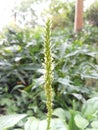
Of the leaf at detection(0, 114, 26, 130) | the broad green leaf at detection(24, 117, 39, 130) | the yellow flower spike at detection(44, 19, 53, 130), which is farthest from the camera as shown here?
the broad green leaf at detection(24, 117, 39, 130)

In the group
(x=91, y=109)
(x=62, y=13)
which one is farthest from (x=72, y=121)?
(x=62, y=13)

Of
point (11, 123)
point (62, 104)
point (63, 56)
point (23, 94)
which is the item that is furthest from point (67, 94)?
point (11, 123)

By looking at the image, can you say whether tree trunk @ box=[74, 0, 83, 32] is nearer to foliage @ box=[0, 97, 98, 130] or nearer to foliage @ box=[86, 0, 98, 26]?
foliage @ box=[86, 0, 98, 26]

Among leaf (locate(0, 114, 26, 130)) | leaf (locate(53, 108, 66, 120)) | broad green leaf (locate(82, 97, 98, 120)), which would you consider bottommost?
leaf (locate(53, 108, 66, 120))

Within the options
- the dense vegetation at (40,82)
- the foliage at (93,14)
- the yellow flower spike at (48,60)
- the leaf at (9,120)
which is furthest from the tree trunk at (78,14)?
the yellow flower spike at (48,60)

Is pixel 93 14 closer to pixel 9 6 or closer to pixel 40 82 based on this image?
pixel 9 6

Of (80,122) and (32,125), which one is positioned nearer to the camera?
(32,125)

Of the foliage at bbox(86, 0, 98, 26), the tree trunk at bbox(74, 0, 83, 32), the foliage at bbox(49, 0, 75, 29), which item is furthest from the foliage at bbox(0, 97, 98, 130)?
the foliage at bbox(49, 0, 75, 29)

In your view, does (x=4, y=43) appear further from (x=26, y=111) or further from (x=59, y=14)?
(x=59, y=14)
